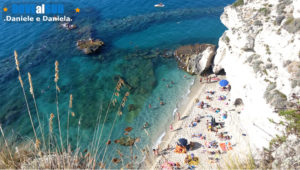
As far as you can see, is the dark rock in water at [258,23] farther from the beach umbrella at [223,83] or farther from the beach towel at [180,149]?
the beach towel at [180,149]

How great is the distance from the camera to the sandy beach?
21.1 metres

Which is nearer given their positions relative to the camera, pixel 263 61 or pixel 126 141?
pixel 263 61

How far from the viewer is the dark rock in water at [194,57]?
31395 mm

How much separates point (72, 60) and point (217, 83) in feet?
80.4

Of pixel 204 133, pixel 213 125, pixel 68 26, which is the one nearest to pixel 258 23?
pixel 213 125

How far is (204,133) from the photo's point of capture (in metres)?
23.9

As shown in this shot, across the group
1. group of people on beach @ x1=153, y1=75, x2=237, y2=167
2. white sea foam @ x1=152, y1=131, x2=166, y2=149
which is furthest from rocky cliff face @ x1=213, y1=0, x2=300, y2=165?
white sea foam @ x1=152, y1=131, x2=166, y2=149

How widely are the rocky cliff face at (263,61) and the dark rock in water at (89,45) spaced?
22671mm

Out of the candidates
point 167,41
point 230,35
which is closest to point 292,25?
point 230,35

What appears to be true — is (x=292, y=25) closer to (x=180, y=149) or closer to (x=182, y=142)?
(x=182, y=142)

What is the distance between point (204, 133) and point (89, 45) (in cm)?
2602

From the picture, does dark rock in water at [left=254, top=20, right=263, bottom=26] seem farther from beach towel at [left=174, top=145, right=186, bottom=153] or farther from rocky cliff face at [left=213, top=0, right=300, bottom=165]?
beach towel at [left=174, top=145, right=186, bottom=153]

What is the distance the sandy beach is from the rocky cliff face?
2262 millimetres

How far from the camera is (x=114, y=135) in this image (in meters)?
24.2
